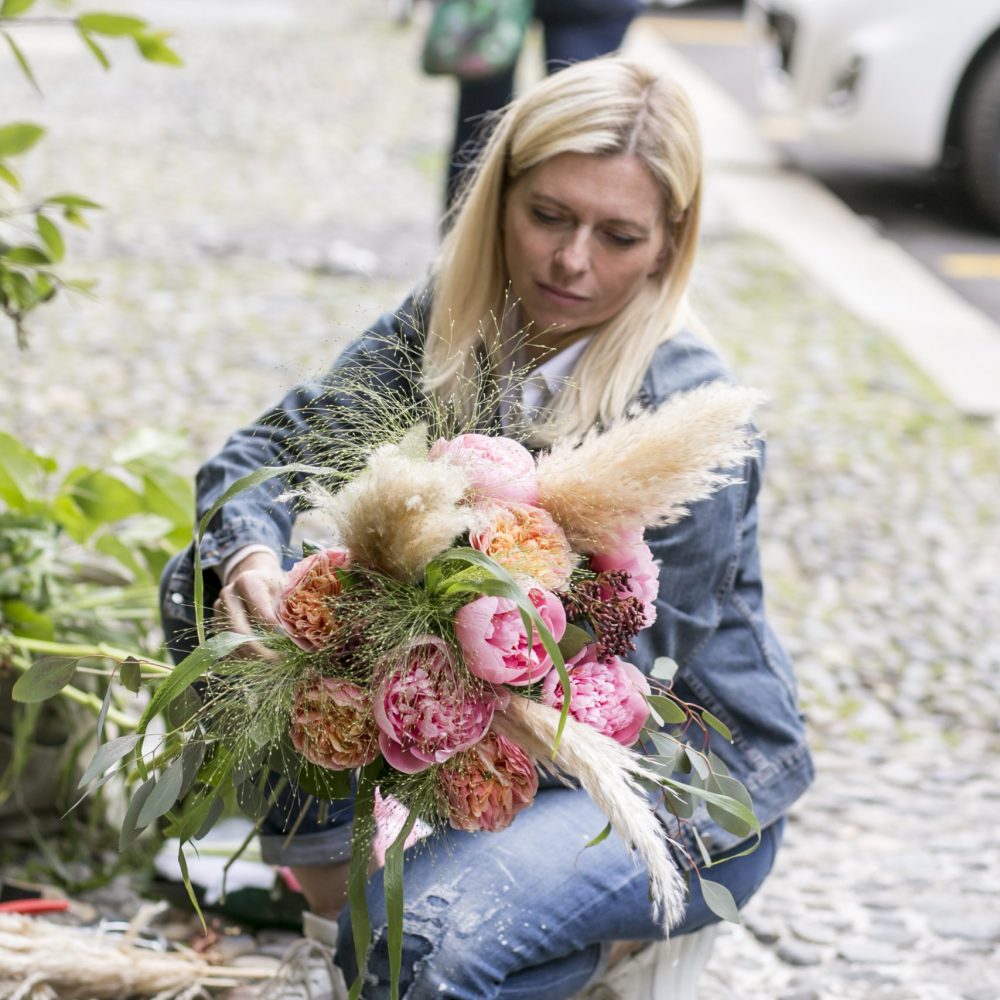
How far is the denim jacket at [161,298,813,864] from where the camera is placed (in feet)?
6.29

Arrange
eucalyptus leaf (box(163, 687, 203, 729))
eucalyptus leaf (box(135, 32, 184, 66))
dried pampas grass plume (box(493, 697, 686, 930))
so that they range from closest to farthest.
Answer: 1. dried pampas grass plume (box(493, 697, 686, 930))
2. eucalyptus leaf (box(163, 687, 203, 729))
3. eucalyptus leaf (box(135, 32, 184, 66))

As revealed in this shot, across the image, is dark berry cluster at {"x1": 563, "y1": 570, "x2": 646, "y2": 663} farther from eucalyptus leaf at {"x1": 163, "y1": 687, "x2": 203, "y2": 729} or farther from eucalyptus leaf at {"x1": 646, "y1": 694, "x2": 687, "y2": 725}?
eucalyptus leaf at {"x1": 163, "y1": 687, "x2": 203, "y2": 729}

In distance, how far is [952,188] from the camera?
7.52 meters

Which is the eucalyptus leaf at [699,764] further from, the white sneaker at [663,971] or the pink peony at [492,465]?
the white sneaker at [663,971]

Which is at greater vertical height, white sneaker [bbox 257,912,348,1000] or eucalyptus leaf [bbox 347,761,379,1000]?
eucalyptus leaf [bbox 347,761,379,1000]

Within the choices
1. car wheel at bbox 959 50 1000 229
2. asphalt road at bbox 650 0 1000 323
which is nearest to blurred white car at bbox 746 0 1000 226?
car wheel at bbox 959 50 1000 229

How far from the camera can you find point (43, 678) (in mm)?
1617

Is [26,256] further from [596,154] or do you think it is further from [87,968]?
[87,968]

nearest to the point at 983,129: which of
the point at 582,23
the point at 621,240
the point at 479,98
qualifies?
the point at 582,23

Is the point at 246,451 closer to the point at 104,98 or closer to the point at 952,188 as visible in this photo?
the point at 952,188

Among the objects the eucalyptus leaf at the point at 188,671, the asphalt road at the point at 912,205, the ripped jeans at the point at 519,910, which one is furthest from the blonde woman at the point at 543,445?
the asphalt road at the point at 912,205

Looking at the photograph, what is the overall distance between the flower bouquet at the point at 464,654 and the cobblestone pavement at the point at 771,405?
0.28 meters

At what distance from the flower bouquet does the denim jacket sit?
13.2 inches

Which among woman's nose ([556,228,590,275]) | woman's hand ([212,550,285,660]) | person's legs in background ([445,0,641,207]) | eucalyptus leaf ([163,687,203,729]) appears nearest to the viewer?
eucalyptus leaf ([163,687,203,729])
